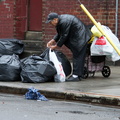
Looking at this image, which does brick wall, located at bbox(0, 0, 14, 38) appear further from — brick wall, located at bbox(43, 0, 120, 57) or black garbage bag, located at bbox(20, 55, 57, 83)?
black garbage bag, located at bbox(20, 55, 57, 83)

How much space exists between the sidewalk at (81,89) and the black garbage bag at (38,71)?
0.52 ft

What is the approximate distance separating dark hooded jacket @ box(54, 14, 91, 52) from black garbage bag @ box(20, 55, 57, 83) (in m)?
0.63

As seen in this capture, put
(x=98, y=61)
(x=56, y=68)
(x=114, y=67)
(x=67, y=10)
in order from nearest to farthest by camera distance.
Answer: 1. (x=56, y=68)
2. (x=98, y=61)
3. (x=114, y=67)
4. (x=67, y=10)

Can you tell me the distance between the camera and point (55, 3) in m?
15.3

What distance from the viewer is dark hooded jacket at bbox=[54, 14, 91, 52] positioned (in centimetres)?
1132

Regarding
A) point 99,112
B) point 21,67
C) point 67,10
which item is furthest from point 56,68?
point 67,10

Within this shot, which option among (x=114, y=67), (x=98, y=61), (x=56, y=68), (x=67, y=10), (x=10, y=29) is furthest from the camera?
(x=10, y=29)

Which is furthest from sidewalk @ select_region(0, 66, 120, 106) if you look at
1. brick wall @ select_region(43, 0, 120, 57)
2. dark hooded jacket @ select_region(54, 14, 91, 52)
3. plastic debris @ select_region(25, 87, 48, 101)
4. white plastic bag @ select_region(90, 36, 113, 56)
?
brick wall @ select_region(43, 0, 120, 57)

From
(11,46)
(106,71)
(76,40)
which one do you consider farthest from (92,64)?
(11,46)

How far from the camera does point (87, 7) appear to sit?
14.7 m

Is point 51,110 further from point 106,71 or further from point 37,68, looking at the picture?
point 106,71

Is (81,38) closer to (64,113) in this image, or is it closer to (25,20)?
(64,113)

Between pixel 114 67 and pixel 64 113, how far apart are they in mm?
6399

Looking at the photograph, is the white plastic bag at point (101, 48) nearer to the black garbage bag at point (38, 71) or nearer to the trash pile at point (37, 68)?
the trash pile at point (37, 68)
